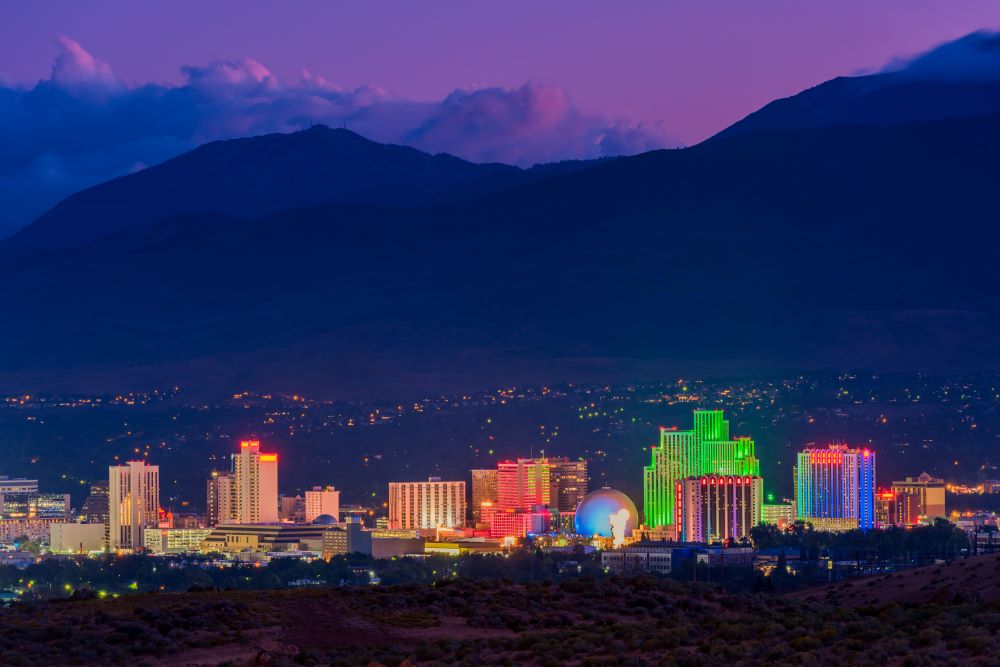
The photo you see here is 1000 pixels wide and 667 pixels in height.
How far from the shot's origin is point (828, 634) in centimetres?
3569

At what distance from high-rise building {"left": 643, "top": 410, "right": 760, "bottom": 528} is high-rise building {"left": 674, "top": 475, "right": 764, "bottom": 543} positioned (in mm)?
7293

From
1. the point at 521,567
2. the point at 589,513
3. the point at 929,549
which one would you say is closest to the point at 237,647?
the point at 929,549

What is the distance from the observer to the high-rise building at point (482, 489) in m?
182

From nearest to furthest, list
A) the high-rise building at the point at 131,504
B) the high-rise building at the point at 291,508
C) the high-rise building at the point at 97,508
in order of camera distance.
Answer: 1. the high-rise building at the point at 131,504
2. the high-rise building at the point at 97,508
3. the high-rise building at the point at 291,508

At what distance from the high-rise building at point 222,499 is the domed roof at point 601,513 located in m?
36.5

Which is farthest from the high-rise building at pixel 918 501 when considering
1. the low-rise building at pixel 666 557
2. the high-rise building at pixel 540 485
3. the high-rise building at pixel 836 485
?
the low-rise building at pixel 666 557

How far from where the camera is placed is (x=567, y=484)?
616 ft

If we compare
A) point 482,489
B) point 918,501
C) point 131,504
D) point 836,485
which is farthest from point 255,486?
point 918,501

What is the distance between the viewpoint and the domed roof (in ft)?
510

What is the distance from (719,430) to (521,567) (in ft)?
242

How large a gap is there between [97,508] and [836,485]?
209 feet

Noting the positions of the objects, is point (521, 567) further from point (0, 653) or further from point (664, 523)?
point (0, 653)

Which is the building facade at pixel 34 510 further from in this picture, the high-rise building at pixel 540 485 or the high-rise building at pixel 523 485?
the high-rise building at pixel 540 485

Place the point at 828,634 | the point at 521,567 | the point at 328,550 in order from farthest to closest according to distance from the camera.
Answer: the point at 328,550, the point at 521,567, the point at 828,634
